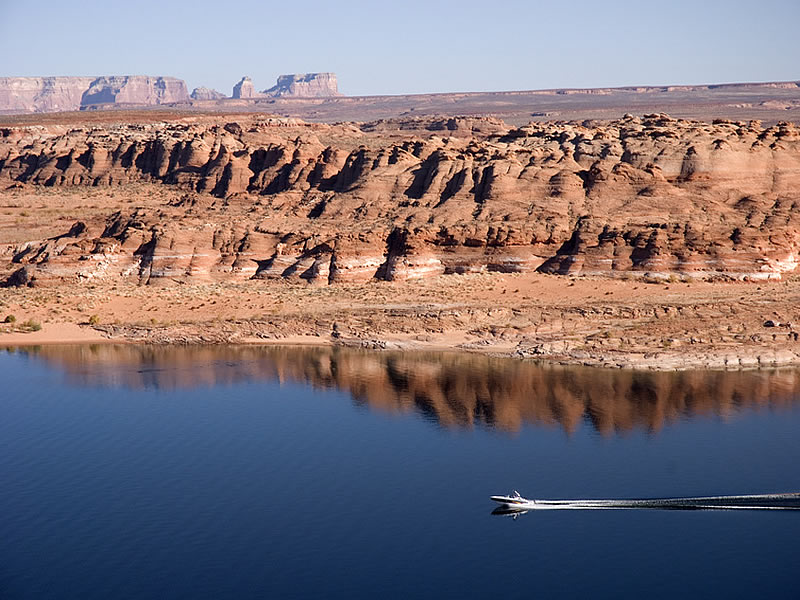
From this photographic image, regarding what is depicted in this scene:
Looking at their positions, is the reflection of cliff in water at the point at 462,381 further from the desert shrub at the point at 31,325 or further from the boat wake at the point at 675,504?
the boat wake at the point at 675,504

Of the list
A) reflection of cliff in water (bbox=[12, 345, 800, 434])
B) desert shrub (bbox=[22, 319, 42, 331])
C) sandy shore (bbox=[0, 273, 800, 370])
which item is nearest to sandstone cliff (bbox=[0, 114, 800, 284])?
sandy shore (bbox=[0, 273, 800, 370])

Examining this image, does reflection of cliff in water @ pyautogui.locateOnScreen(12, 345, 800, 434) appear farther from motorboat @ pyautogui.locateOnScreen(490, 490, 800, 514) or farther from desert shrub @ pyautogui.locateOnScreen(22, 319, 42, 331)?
motorboat @ pyautogui.locateOnScreen(490, 490, 800, 514)

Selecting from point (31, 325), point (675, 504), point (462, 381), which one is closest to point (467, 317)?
point (462, 381)

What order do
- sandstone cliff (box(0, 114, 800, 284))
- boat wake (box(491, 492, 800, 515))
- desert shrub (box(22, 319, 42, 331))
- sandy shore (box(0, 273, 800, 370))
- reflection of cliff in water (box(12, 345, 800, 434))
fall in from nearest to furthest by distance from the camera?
boat wake (box(491, 492, 800, 515))
reflection of cliff in water (box(12, 345, 800, 434))
sandy shore (box(0, 273, 800, 370))
desert shrub (box(22, 319, 42, 331))
sandstone cliff (box(0, 114, 800, 284))

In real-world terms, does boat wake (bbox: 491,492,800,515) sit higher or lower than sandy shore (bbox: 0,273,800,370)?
lower

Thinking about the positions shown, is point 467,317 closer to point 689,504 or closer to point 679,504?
point 679,504

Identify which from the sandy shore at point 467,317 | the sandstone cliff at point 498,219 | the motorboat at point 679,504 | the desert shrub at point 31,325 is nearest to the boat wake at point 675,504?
the motorboat at point 679,504
